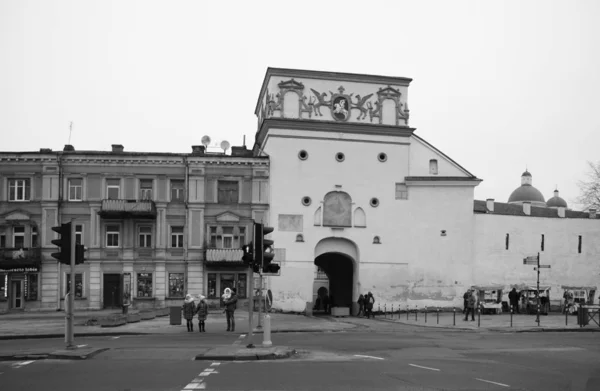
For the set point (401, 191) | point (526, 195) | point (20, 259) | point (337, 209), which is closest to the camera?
point (20, 259)

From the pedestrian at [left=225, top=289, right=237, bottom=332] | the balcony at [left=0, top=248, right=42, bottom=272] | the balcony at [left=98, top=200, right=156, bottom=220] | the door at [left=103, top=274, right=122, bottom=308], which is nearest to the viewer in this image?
the pedestrian at [left=225, top=289, right=237, bottom=332]

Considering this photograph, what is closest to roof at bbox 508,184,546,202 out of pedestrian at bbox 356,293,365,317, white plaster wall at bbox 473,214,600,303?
white plaster wall at bbox 473,214,600,303

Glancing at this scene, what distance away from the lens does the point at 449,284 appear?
49938mm

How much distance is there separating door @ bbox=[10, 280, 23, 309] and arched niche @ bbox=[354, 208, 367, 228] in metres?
22.8

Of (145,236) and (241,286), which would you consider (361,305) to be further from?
(145,236)

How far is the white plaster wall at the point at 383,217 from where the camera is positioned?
48906mm

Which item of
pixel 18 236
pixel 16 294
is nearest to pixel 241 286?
pixel 16 294

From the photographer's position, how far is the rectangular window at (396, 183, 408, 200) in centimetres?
5031

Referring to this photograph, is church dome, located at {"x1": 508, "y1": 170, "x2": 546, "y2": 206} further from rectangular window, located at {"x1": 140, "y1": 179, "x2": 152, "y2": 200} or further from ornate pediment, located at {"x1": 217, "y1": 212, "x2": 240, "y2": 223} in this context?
rectangular window, located at {"x1": 140, "y1": 179, "x2": 152, "y2": 200}

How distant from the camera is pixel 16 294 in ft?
154

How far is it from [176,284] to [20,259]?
10.2m

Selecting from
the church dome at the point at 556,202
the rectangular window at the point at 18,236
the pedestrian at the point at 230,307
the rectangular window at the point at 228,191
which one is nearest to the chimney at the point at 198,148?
the rectangular window at the point at 228,191

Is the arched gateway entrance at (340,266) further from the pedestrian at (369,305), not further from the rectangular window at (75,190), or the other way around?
the rectangular window at (75,190)

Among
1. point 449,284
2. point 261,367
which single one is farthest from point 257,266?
point 449,284
